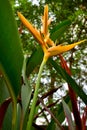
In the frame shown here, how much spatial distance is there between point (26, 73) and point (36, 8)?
8.83 feet

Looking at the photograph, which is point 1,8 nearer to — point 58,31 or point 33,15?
point 58,31

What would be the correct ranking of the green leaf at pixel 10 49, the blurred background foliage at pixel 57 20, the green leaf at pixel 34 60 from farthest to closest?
the blurred background foliage at pixel 57 20, the green leaf at pixel 34 60, the green leaf at pixel 10 49

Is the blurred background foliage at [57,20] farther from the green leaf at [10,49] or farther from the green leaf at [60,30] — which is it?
the green leaf at [10,49]

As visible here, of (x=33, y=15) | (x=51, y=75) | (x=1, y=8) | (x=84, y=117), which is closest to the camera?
(x=1, y=8)

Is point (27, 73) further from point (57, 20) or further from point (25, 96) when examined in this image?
point (57, 20)

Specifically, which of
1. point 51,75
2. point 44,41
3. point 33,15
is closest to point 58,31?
point 44,41

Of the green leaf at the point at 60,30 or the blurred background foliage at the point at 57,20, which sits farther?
the blurred background foliage at the point at 57,20

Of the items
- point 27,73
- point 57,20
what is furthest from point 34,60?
point 57,20

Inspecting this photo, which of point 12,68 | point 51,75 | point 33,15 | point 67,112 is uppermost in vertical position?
point 12,68

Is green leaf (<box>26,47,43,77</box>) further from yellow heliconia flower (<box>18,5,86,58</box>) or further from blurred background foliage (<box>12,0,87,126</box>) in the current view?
blurred background foliage (<box>12,0,87,126</box>)

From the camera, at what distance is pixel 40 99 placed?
54 centimetres

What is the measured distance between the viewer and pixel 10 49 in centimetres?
45

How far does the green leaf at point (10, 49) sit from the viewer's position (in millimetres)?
Result: 428

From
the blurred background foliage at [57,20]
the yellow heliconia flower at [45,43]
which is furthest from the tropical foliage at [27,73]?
the blurred background foliage at [57,20]
